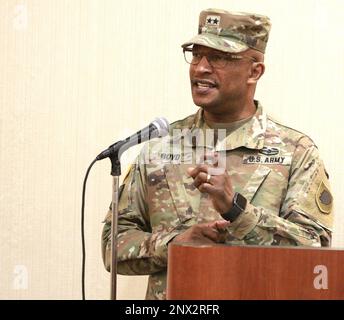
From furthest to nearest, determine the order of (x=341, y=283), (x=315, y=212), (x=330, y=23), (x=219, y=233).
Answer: (x=330, y=23) < (x=315, y=212) < (x=219, y=233) < (x=341, y=283)

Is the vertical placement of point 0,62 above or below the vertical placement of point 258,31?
below

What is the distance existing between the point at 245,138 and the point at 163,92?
59cm

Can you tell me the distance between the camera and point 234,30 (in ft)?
8.57

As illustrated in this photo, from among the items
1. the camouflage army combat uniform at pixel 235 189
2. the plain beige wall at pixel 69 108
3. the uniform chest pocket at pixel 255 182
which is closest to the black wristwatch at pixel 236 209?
the camouflage army combat uniform at pixel 235 189

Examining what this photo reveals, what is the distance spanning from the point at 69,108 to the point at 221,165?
81 centimetres

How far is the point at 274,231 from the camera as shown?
2.41 meters

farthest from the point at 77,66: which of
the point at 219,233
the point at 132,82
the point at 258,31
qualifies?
the point at 219,233

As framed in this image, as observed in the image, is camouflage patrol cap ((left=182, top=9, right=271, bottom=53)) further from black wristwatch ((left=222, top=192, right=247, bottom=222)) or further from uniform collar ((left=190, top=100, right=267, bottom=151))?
black wristwatch ((left=222, top=192, right=247, bottom=222))

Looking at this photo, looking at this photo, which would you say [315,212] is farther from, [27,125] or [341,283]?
[27,125]

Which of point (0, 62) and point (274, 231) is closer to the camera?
point (274, 231)

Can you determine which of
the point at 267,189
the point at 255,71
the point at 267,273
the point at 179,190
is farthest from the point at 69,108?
the point at 267,273

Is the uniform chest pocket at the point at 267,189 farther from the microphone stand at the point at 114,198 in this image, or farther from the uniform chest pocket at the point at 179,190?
the microphone stand at the point at 114,198

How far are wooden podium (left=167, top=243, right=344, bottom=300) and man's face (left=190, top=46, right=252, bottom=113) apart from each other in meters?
0.94

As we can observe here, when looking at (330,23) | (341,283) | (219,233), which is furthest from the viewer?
(330,23)
